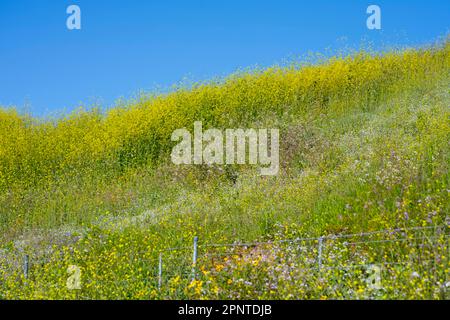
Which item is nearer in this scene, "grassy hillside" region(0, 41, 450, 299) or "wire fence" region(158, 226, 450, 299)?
"wire fence" region(158, 226, 450, 299)

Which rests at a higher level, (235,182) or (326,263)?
(235,182)

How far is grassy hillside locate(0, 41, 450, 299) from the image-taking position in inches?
428

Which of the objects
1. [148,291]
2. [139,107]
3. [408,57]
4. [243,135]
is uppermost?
[408,57]

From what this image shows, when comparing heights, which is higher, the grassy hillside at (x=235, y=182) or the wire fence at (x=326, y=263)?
the grassy hillside at (x=235, y=182)

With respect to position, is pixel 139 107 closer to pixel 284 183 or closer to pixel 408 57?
pixel 284 183

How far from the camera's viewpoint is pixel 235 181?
18031mm

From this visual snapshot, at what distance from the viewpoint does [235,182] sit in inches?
708

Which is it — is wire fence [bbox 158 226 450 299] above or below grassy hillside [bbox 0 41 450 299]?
below

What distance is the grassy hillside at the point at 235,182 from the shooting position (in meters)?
10.9

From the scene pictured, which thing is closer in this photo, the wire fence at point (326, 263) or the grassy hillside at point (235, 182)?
the wire fence at point (326, 263)

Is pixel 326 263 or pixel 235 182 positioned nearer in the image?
pixel 326 263
